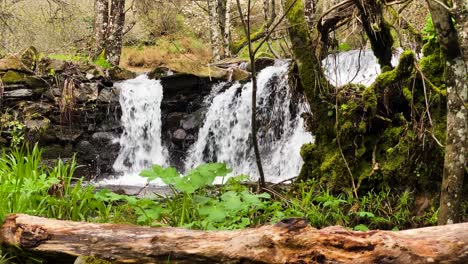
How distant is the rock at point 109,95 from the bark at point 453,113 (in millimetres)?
9361

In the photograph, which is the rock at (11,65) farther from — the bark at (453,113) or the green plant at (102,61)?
the bark at (453,113)

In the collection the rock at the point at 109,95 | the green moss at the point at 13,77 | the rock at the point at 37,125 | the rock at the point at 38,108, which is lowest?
the rock at the point at 37,125

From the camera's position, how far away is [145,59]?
19375 millimetres

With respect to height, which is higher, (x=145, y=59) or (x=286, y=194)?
(x=145, y=59)

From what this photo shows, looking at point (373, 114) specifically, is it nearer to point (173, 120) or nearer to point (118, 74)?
point (173, 120)

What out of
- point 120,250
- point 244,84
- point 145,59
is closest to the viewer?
point 120,250

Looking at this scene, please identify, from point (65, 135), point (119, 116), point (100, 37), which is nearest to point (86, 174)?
point (65, 135)

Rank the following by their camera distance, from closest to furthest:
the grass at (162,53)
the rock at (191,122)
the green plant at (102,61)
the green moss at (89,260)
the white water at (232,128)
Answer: the green moss at (89,260) → the white water at (232,128) → the rock at (191,122) → the green plant at (102,61) → the grass at (162,53)

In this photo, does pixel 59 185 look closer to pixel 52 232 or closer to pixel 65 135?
pixel 52 232

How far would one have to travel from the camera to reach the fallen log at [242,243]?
2.28 meters

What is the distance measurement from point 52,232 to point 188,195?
132 centimetres

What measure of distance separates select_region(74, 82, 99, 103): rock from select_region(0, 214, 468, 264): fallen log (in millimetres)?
8739

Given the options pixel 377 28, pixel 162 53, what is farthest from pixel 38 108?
pixel 162 53

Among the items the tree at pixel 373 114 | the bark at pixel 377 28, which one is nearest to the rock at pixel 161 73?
the tree at pixel 373 114
